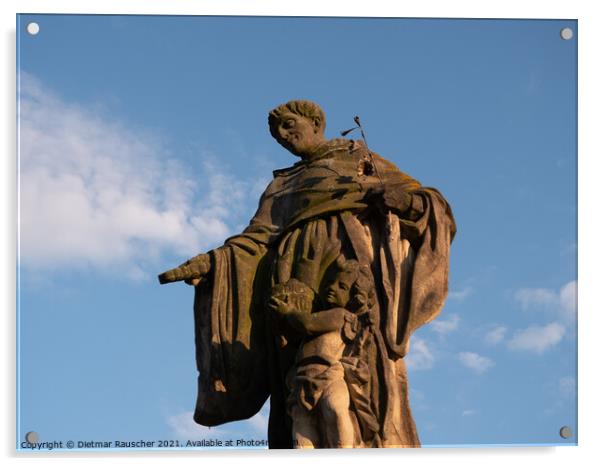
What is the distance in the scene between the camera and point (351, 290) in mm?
16812

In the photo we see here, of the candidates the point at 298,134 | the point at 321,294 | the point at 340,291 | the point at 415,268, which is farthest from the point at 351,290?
the point at 298,134

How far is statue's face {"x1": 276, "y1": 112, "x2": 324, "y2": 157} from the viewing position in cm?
1833

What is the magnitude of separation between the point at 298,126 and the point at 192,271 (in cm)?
180

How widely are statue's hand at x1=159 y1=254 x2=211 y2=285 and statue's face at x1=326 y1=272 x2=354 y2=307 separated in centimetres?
136

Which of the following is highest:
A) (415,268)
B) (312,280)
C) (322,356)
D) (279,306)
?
(415,268)

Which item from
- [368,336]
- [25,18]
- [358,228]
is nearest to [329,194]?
[358,228]

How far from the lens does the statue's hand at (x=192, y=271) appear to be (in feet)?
57.1

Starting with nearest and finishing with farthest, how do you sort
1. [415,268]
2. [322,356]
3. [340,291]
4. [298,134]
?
[322,356] → [340,291] → [415,268] → [298,134]

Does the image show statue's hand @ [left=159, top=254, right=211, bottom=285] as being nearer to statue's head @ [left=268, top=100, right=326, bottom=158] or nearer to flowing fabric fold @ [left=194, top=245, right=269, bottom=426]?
flowing fabric fold @ [left=194, top=245, right=269, bottom=426]

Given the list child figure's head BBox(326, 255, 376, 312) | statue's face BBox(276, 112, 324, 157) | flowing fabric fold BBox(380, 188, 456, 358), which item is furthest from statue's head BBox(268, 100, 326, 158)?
child figure's head BBox(326, 255, 376, 312)

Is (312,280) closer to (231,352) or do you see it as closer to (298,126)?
(231,352)

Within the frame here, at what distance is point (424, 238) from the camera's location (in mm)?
17484

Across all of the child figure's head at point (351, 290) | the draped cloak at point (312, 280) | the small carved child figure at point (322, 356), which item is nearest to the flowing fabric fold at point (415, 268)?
the draped cloak at point (312, 280)

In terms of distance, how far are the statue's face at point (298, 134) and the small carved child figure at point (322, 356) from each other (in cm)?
177
